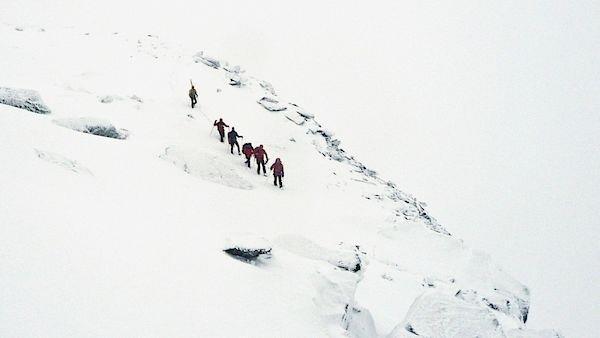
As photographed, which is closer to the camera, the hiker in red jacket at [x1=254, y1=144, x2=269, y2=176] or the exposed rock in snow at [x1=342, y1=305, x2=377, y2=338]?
the exposed rock in snow at [x1=342, y1=305, x2=377, y2=338]

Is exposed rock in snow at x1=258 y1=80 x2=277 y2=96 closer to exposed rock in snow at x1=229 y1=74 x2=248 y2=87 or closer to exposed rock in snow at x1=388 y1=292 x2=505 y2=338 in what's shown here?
exposed rock in snow at x1=229 y1=74 x2=248 y2=87

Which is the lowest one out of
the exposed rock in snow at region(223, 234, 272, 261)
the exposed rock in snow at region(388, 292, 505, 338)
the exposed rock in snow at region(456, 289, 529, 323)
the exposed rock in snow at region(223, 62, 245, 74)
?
the exposed rock in snow at region(456, 289, 529, 323)

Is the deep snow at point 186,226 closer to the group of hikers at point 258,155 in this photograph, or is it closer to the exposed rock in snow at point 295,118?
the exposed rock in snow at point 295,118

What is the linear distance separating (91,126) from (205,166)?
177 inches

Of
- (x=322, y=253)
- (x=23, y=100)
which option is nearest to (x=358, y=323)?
(x=322, y=253)

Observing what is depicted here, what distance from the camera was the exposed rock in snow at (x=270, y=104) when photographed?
2988 centimetres

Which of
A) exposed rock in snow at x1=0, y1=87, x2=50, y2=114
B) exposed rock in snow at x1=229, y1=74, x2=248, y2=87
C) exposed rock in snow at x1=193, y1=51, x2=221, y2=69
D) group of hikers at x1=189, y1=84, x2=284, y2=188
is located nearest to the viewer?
exposed rock in snow at x1=0, y1=87, x2=50, y2=114

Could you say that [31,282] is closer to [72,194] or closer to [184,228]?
[72,194]

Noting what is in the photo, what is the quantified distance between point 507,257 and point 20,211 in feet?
583

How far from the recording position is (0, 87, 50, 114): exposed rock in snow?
15.7 m

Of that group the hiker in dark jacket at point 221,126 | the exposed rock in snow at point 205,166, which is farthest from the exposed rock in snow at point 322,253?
the hiker in dark jacket at point 221,126

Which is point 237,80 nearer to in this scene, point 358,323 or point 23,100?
point 23,100

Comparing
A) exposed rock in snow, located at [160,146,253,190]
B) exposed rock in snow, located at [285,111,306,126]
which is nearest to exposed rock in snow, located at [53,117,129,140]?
exposed rock in snow, located at [160,146,253,190]

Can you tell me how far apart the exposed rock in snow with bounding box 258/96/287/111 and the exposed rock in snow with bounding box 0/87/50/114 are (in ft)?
49.4
